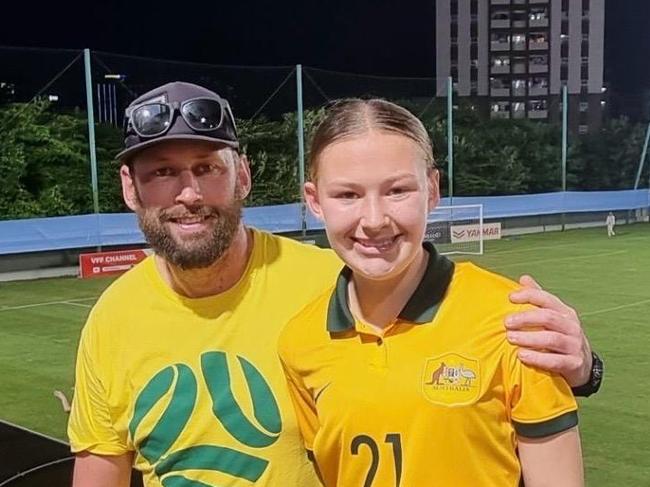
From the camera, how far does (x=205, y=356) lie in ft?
6.21

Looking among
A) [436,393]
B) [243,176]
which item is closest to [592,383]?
[436,393]

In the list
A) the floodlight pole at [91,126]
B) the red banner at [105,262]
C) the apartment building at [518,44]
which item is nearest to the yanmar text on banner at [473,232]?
the red banner at [105,262]

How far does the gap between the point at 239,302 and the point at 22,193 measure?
13535 mm

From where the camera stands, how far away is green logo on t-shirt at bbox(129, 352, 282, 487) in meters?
1.85

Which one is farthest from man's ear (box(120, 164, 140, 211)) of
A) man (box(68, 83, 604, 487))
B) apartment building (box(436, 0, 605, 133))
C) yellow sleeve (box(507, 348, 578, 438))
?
apartment building (box(436, 0, 605, 133))

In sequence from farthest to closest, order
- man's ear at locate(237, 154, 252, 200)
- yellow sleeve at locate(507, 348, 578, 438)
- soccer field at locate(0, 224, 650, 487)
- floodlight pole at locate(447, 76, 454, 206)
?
floodlight pole at locate(447, 76, 454, 206), soccer field at locate(0, 224, 650, 487), man's ear at locate(237, 154, 252, 200), yellow sleeve at locate(507, 348, 578, 438)

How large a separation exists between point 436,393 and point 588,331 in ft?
26.8

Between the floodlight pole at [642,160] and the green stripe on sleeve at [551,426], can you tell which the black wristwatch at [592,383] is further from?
the floodlight pole at [642,160]

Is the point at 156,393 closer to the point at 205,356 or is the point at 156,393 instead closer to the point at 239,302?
the point at 205,356

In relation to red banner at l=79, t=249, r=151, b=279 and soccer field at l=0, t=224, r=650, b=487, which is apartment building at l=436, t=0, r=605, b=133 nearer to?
soccer field at l=0, t=224, r=650, b=487

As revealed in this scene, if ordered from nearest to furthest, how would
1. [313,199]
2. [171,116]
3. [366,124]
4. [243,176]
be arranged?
[366,124], [313,199], [171,116], [243,176]

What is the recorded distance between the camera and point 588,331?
934 centimetres

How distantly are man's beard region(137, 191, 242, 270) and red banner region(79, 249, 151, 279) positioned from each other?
479 inches

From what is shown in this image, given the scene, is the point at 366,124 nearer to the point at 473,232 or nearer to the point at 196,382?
the point at 196,382
